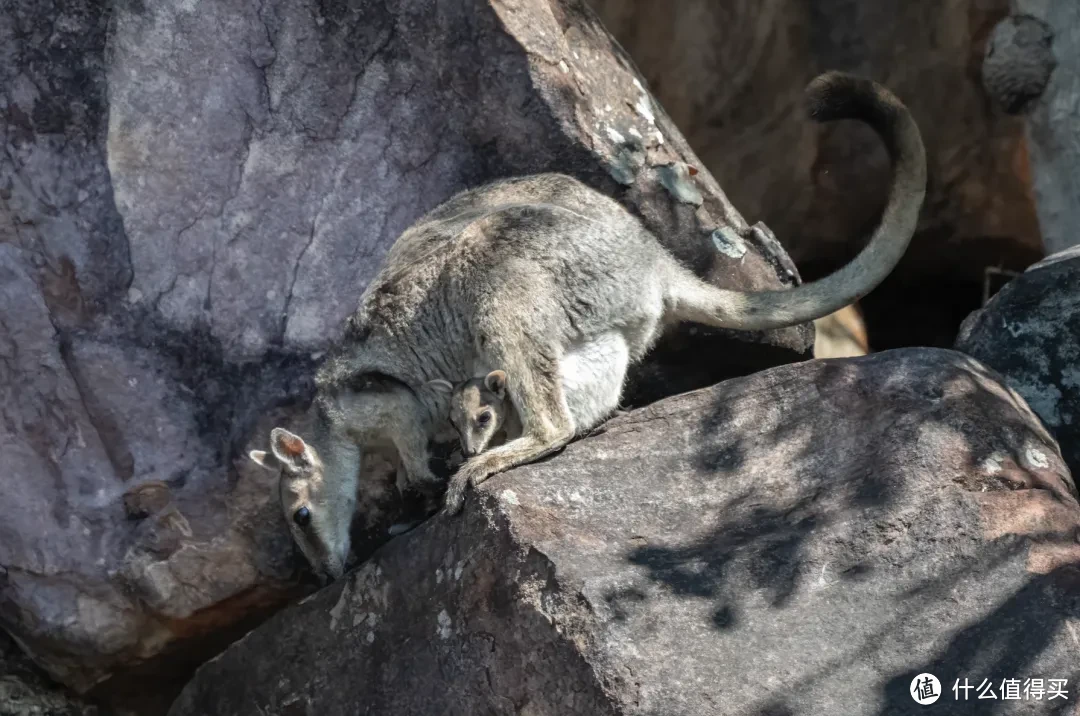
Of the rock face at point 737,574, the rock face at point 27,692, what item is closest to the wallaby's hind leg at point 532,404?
the rock face at point 737,574

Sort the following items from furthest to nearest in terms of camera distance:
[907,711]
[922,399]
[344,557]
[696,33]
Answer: [696,33] < [344,557] < [922,399] < [907,711]

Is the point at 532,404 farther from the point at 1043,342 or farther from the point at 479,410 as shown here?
the point at 1043,342

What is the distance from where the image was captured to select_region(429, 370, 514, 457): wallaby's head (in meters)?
5.50

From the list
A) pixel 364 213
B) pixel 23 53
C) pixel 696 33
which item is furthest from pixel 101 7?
pixel 696 33

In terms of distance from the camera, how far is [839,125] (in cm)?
821

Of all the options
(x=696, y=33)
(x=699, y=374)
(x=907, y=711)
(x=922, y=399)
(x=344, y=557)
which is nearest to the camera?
(x=907, y=711)

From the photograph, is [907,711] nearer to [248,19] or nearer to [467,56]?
[467,56]

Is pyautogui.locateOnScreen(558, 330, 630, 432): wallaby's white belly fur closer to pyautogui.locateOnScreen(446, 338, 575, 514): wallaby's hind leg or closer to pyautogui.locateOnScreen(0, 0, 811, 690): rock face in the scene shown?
pyautogui.locateOnScreen(446, 338, 575, 514): wallaby's hind leg

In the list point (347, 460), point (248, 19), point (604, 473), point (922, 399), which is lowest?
point (922, 399)

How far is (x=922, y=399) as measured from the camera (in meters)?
5.03

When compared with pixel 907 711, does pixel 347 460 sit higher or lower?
higher

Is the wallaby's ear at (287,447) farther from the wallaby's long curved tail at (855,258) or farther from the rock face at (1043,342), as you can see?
the rock face at (1043,342)

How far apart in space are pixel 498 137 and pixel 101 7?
7.28 feet

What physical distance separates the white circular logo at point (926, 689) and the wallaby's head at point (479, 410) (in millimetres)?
2125
